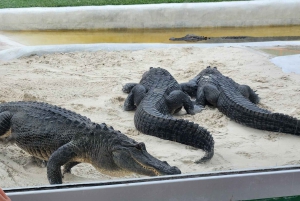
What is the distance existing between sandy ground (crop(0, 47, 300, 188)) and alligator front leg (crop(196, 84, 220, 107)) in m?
0.17

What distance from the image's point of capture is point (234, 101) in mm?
3748

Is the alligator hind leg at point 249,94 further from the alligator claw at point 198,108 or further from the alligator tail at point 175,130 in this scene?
the alligator tail at point 175,130

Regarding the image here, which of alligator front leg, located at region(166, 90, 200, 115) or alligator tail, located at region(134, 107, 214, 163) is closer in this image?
alligator tail, located at region(134, 107, 214, 163)

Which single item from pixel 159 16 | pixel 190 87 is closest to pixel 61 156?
pixel 190 87

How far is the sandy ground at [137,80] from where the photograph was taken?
91.7 inches

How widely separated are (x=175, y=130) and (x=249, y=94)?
2.77ft

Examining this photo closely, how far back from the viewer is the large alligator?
301 centimetres

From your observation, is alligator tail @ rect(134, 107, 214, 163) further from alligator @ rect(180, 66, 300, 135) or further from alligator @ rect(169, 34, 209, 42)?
alligator @ rect(169, 34, 209, 42)

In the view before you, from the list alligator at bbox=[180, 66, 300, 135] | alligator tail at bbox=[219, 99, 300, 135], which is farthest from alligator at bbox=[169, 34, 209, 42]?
alligator tail at bbox=[219, 99, 300, 135]

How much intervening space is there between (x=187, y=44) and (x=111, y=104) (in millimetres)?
1700

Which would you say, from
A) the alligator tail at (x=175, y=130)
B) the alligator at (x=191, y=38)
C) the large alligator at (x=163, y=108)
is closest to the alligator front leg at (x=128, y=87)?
the large alligator at (x=163, y=108)

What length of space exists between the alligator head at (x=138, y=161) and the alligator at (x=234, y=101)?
2.69 ft

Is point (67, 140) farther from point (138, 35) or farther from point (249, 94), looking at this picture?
point (138, 35)

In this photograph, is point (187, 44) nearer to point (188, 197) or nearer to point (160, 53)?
point (160, 53)
